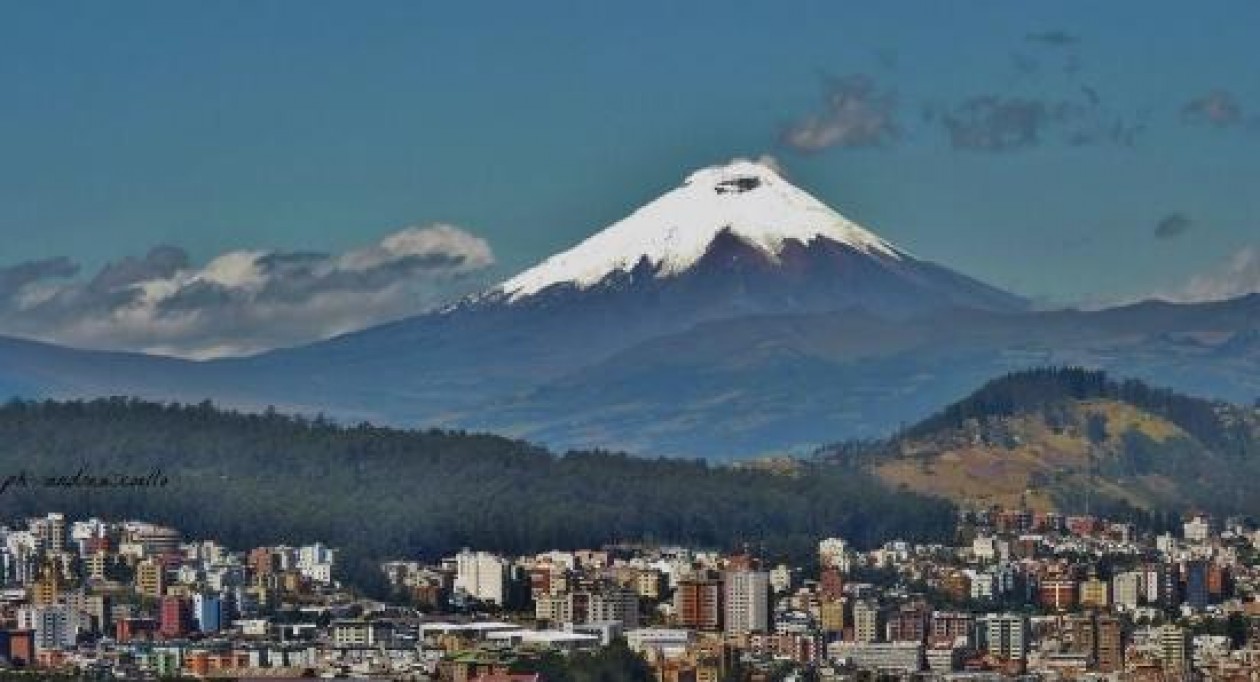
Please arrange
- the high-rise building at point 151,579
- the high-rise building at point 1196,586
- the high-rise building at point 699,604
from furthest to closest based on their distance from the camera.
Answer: the high-rise building at point 1196,586 → the high-rise building at point 151,579 → the high-rise building at point 699,604

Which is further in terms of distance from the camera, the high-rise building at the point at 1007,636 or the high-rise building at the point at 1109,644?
the high-rise building at the point at 1007,636

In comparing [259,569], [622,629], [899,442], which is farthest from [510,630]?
[899,442]

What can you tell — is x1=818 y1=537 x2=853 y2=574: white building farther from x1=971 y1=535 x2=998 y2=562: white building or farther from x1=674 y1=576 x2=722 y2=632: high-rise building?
x1=674 y1=576 x2=722 y2=632: high-rise building

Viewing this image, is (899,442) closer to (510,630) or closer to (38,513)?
(38,513)

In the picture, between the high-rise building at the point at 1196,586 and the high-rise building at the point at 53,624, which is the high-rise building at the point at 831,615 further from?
the high-rise building at the point at 53,624

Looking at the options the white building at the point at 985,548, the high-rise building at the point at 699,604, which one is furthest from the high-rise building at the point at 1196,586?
the high-rise building at the point at 699,604

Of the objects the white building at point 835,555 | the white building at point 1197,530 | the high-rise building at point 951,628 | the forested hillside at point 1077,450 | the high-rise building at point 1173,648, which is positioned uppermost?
the forested hillside at point 1077,450
